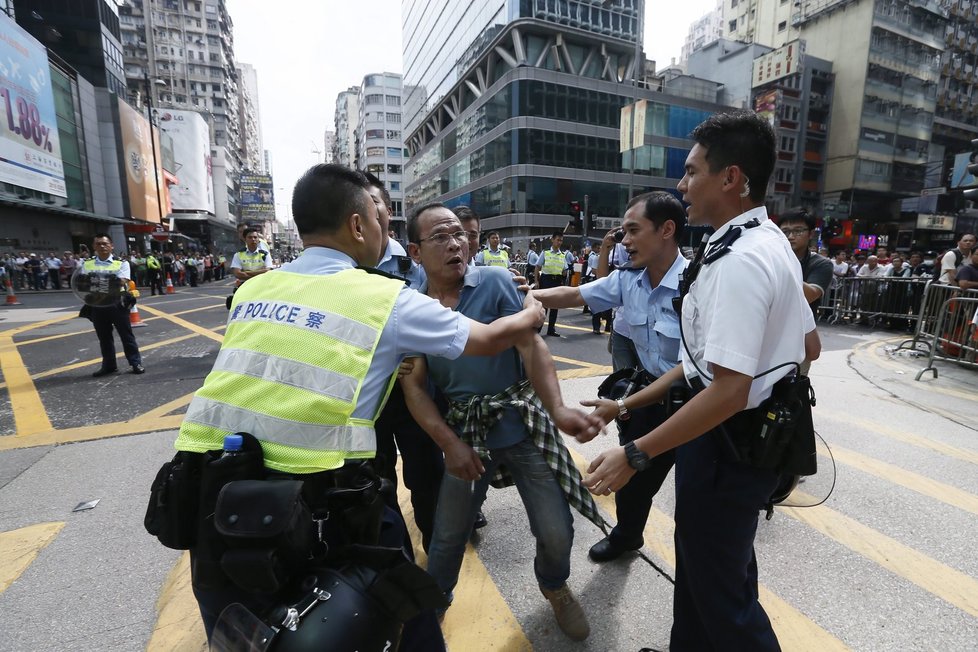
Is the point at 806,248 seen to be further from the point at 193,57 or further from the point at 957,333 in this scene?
the point at 193,57

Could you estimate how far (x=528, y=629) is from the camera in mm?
2123

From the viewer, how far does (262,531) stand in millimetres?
1052

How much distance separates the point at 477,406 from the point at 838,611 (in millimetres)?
1952

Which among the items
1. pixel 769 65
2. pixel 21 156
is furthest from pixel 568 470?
pixel 769 65

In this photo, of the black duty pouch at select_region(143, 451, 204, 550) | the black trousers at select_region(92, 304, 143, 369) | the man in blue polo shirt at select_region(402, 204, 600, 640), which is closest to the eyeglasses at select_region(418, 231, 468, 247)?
the man in blue polo shirt at select_region(402, 204, 600, 640)

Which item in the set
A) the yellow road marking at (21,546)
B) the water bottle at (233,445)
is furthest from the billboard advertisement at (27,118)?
the water bottle at (233,445)

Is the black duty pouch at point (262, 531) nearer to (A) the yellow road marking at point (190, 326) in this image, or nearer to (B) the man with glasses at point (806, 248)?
(B) the man with glasses at point (806, 248)

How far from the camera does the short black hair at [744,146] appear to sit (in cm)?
147

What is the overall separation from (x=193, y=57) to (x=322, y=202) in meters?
91.5

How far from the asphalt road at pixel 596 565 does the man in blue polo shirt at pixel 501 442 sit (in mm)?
372

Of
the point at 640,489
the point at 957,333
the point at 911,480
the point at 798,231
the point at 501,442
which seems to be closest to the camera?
the point at 501,442

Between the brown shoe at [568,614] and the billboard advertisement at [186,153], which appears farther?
the billboard advertisement at [186,153]

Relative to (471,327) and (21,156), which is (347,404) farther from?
(21,156)

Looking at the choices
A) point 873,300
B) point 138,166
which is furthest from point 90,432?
point 138,166
